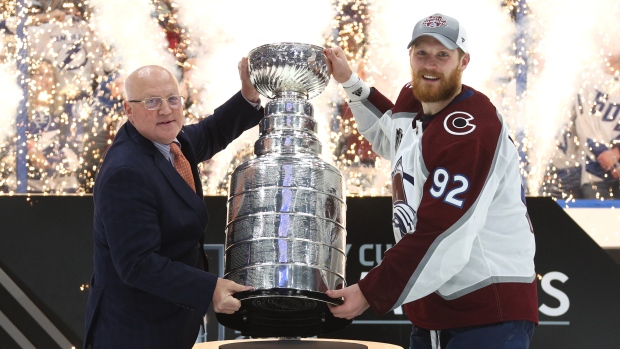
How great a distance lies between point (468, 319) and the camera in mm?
2371

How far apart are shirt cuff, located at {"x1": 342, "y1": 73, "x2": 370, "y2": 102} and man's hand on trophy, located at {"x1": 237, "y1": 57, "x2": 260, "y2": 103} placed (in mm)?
305

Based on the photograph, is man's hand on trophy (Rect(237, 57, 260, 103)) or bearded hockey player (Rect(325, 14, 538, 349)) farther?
man's hand on trophy (Rect(237, 57, 260, 103))

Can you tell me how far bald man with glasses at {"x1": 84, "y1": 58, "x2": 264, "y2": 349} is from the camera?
234 cm

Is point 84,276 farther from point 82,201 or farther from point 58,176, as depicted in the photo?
point 58,176

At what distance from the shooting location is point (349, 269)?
12.1ft

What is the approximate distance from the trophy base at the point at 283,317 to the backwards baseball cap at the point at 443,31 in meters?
0.79

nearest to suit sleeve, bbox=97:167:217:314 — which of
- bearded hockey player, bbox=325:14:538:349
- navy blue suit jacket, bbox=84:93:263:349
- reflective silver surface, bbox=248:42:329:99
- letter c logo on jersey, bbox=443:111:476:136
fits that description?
navy blue suit jacket, bbox=84:93:263:349

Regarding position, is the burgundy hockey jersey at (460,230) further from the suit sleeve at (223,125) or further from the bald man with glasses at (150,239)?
the suit sleeve at (223,125)

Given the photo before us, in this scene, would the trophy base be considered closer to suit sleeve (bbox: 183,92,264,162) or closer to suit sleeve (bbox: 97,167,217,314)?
suit sleeve (bbox: 97,167,217,314)

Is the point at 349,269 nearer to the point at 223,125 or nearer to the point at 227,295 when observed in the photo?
the point at 223,125

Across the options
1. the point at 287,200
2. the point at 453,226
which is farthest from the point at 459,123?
the point at 287,200

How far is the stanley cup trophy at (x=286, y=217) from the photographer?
7.77 ft

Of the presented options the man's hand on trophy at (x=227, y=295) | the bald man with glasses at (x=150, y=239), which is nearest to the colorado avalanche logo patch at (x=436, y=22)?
the bald man with glasses at (x=150, y=239)

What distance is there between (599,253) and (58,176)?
7.87 ft
